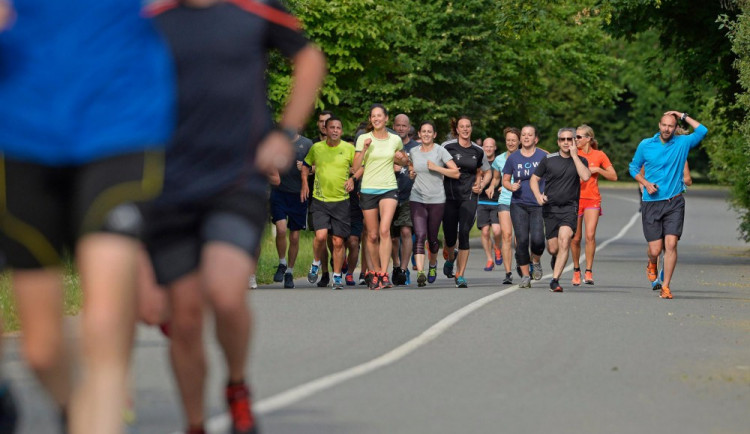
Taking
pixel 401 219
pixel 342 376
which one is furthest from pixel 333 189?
pixel 342 376

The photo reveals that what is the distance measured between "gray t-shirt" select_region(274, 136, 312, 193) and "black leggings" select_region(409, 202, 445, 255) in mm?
1358

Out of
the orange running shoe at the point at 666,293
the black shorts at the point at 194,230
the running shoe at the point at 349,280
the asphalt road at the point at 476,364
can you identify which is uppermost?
the black shorts at the point at 194,230

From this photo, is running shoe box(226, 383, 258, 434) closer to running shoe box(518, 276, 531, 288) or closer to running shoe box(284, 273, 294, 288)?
running shoe box(284, 273, 294, 288)

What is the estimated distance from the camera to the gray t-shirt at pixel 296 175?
58.6 feet

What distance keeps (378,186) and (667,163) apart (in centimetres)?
313

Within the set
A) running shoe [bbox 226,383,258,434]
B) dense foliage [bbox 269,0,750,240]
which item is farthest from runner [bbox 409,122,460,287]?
running shoe [bbox 226,383,258,434]

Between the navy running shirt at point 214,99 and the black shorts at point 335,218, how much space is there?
11.6 m

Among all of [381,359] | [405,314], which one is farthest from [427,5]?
[381,359]

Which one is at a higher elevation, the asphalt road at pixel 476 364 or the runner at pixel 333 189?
the runner at pixel 333 189

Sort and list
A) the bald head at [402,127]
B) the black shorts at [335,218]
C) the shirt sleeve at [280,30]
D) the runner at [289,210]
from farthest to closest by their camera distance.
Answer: the bald head at [402,127]
the runner at [289,210]
the black shorts at [335,218]
the shirt sleeve at [280,30]

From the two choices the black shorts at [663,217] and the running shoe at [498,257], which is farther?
the running shoe at [498,257]

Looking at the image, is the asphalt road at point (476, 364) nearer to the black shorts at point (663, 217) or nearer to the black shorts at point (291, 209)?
the black shorts at point (663, 217)

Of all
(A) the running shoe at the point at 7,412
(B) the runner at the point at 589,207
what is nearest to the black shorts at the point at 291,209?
(B) the runner at the point at 589,207

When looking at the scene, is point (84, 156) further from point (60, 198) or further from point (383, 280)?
point (383, 280)
